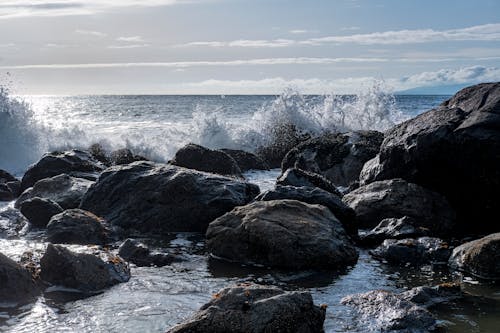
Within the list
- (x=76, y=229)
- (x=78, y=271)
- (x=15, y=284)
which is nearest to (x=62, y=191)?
(x=76, y=229)

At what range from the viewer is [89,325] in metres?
6.93

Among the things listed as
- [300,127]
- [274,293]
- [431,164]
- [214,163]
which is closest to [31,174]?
[214,163]

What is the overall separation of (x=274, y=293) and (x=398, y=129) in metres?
7.75

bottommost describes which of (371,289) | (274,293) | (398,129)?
(371,289)

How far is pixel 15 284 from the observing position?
25.8 ft

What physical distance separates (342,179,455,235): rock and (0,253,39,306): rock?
6524 mm

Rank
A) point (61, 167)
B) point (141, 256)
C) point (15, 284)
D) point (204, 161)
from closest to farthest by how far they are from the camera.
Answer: point (15, 284), point (141, 256), point (61, 167), point (204, 161)

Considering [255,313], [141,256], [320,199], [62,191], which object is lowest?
[141,256]

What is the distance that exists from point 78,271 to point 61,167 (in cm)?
868

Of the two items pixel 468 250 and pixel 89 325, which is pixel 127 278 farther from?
pixel 468 250

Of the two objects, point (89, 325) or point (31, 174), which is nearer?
point (89, 325)

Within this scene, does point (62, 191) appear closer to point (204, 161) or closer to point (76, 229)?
point (76, 229)

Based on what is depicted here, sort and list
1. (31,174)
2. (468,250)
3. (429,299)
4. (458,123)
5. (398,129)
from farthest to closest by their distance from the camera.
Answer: (31,174) < (398,129) < (458,123) < (468,250) < (429,299)

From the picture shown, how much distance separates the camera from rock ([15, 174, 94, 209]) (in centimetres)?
1357
